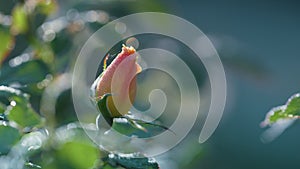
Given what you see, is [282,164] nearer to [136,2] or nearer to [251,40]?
[251,40]

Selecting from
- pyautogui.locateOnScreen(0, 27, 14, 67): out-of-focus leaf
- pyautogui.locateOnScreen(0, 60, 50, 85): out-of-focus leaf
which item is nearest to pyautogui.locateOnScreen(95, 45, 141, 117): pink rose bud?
pyautogui.locateOnScreen(0, 60, 50, 85): out-of-focus leaf

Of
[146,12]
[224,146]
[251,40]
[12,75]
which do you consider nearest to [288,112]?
[12,75]

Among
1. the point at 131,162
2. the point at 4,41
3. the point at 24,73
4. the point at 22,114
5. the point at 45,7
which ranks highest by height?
the point at 45,7

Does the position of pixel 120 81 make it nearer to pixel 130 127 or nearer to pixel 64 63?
pixel 130 127

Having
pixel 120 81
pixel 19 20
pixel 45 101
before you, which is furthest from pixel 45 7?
pixel 120 81

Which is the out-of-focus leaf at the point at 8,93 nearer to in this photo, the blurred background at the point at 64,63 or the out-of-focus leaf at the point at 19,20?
the blurred background at the point at 64,63

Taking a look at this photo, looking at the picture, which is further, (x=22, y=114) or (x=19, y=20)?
(x=19, y=20)
